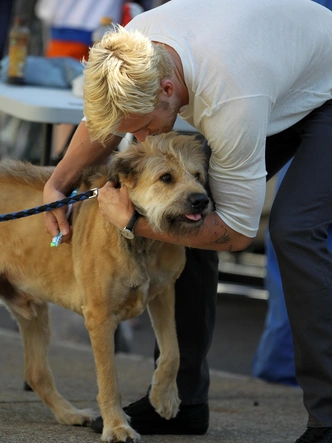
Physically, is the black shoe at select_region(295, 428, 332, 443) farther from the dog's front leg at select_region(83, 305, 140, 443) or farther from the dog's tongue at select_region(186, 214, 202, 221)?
the dog's tongue at select_region(186, 214, 202, 221)

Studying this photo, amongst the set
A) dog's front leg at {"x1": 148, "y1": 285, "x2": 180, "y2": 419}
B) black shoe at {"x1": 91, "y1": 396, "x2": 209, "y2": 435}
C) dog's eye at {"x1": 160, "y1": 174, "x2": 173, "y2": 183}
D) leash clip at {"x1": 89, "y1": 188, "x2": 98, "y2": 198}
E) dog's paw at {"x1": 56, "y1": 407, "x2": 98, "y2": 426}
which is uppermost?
dog's eye at {"x1": 160, "y1": 174, "x2": 173, "y2": 183}

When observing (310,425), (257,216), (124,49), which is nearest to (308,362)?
(310,425)

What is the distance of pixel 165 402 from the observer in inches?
133

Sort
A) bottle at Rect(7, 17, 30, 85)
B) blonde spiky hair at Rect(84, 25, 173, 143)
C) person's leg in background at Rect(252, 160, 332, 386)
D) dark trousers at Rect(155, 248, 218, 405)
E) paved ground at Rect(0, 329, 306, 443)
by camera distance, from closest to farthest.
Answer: blonde spiky hair at Rect(84, 25, 173, 143), paved ground at Rect(0, 329, 306, 443), dark trousers at Rect(155, 248, 218, 405), person's leg in background at Rect(252, 160, 332, 386), bottle at Rect(7, 17, 30, 85)

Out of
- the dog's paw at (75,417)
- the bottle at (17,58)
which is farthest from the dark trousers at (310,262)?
the bottle at (17,58)

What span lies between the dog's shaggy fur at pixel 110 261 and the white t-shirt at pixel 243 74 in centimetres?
15

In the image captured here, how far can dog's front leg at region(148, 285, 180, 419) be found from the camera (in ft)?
11.1

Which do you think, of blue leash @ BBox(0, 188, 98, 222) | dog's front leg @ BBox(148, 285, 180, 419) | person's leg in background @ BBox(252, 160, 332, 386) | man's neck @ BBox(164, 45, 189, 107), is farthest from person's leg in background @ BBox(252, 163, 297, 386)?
man's neck @ BBox(164, 45, 189, 107)

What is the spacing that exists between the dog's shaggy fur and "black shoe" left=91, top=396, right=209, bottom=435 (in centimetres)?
16

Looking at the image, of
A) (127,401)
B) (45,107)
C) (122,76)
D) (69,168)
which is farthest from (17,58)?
(122,76)

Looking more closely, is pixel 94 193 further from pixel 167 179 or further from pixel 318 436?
pixel 318 436

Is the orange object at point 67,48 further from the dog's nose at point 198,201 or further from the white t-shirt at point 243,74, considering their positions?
the dog's nose at point 198,201

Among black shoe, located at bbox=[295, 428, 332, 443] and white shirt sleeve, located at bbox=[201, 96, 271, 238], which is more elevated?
white shirt sleeve, located at bbox=[201, 96, 271, 238]

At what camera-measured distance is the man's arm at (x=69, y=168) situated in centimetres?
337
